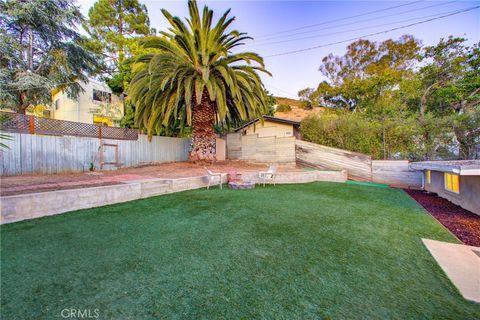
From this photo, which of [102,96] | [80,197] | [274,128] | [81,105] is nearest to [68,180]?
[80,197]

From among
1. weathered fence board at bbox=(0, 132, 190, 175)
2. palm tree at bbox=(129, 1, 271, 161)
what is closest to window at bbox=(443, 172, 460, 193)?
palm tree at bbox=(129, 1, 271, 161)

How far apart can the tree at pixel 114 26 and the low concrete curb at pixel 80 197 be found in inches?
591

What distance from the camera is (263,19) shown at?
11.1 m

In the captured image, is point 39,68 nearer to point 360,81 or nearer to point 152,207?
point 152,207

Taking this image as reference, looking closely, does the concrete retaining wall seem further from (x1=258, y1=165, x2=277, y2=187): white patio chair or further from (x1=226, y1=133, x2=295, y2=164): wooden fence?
(x1=226, y1=133, x2=295, y2=164): wooden fence

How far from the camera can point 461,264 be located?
2.35 m

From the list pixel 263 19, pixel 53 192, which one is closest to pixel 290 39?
pixel 263 19

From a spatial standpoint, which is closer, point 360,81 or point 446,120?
point 446,120

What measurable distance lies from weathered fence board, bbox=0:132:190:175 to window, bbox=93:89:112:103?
945 centimetres

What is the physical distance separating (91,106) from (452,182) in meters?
21.5

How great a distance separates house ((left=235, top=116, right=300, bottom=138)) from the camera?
42.3ft

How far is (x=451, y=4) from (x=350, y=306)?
41.1 ft

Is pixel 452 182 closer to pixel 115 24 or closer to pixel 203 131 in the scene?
pixel 203 131

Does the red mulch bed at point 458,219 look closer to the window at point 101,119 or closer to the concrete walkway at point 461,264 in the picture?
the concrete walkway at point 461,264
